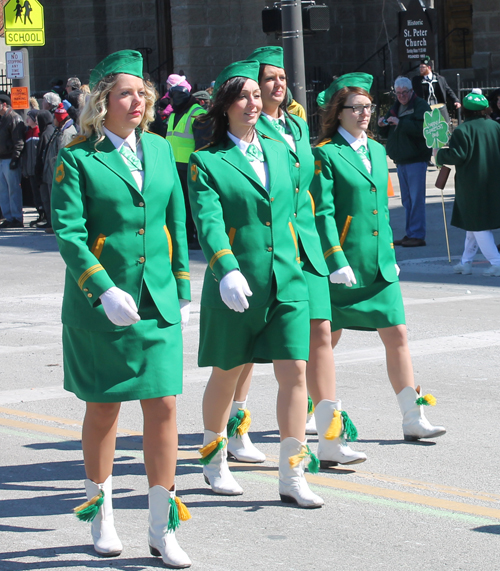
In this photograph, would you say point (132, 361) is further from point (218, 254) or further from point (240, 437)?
point (240, 437)

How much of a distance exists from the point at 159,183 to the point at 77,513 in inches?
51.7

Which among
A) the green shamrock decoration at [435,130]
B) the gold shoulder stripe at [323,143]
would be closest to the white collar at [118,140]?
the gold shoulder stripe at [323,143]

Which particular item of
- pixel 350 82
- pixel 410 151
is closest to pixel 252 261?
pixel 350 82

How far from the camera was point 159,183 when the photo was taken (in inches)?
168

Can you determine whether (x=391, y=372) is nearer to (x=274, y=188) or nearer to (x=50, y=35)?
(x=274, y=188)

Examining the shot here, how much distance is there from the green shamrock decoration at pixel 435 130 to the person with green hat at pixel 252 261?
817cm

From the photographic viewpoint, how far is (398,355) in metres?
5.78

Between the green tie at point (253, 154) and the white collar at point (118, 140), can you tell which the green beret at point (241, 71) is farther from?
the white collar at point (118, 140)

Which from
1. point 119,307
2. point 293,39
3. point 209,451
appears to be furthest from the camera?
point 293,39

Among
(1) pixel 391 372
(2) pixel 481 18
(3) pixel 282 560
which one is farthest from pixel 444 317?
(2) pixel 481 18

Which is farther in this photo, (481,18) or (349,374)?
(481,18)

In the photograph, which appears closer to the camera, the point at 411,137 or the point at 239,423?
Result: the point at 239,423

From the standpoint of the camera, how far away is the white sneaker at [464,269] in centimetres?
1203

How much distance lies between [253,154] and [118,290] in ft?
3.90
